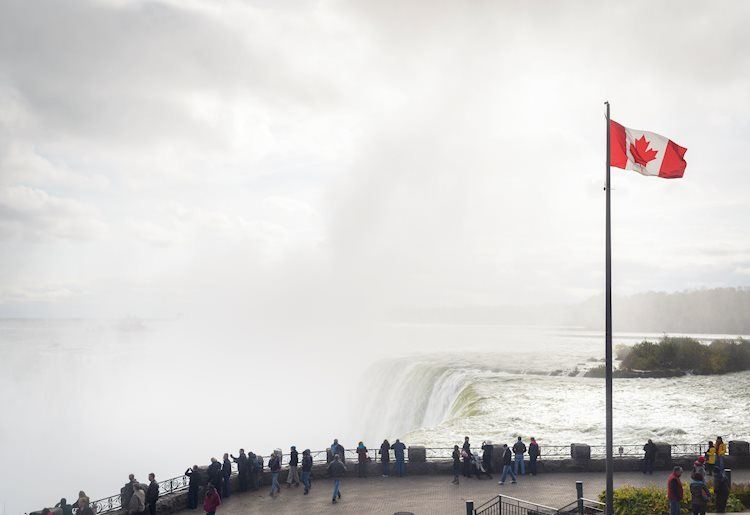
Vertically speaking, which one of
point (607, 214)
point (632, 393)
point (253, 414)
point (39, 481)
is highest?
point (607, 214)

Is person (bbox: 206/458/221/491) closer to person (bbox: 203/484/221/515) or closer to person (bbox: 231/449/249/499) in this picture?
person (bbox: 231/449/249/499)

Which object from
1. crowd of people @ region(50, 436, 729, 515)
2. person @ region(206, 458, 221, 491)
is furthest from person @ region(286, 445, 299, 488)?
person @ region(206, 458, 221, 491)

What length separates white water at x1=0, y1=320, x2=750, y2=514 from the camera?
34.8 meters

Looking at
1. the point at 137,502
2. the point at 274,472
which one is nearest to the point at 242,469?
the point at 274,472

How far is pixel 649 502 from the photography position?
15266 millimetres

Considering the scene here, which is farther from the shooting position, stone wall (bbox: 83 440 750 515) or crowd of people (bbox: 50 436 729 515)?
stone wall (bbox: 83 440 750 515)

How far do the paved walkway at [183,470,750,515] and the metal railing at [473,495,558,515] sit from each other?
2.71 ft

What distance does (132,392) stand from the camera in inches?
3826

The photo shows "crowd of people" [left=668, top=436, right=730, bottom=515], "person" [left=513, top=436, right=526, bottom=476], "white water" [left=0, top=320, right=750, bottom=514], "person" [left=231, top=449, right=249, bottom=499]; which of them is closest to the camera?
"crowd of people" [left=668, top=436, right=730, bottom=515]

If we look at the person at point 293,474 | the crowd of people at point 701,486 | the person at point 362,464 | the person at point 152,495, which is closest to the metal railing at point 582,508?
the crowd of people at point 701,486

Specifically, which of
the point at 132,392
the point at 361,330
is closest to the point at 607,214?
the point at 132,392

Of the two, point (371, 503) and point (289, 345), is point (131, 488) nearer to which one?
point (371, 503)

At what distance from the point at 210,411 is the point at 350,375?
21249 mm

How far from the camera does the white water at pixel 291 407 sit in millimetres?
34844
